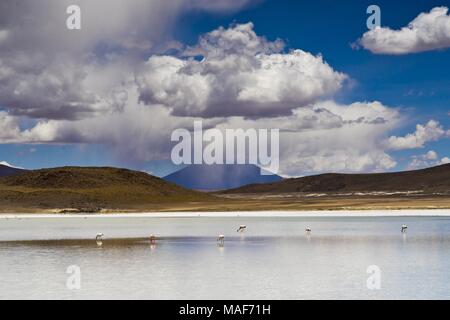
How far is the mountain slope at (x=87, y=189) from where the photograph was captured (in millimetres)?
142250

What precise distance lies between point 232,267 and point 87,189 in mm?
143668

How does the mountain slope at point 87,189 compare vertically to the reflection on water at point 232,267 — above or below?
above

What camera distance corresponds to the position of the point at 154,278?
26.1 m

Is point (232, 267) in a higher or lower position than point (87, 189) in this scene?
lower

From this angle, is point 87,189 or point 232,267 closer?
point 232,267

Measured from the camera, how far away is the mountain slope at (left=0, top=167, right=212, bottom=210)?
142 meters

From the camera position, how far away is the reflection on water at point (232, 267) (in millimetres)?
22672

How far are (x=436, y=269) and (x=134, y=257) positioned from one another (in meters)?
14.3

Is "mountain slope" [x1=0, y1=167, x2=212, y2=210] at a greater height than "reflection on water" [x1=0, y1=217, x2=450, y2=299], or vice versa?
"mountain slope" [x1=0, y1=167, x2=212, y2=210]

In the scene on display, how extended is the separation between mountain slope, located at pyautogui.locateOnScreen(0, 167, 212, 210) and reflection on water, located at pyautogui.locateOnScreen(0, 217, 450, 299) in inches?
3801

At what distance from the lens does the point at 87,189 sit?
554ft

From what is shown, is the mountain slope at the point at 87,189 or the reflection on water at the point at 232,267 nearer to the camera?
the reflection on water at the point at 232,267

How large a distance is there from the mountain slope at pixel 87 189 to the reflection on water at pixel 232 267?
317 feet
